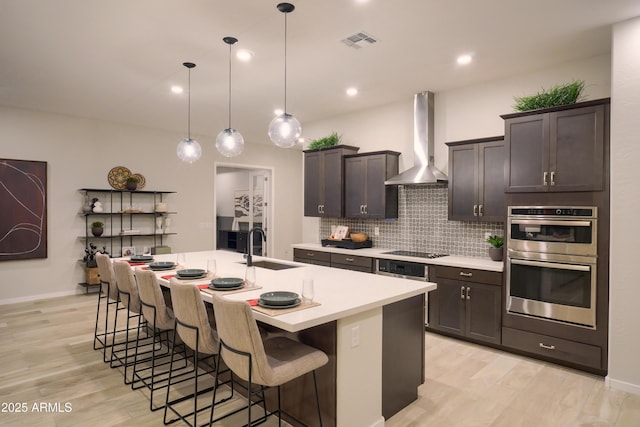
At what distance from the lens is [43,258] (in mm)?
5816

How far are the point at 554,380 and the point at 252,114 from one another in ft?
16.7

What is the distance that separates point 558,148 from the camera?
341 centimetres

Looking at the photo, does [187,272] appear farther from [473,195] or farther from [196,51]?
[473,195]

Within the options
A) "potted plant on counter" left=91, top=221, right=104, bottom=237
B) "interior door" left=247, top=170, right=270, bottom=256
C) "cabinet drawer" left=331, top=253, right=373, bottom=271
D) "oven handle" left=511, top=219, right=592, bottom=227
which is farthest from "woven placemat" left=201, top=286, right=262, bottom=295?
"interior door" left=247, top=170, right=270, bottom=256

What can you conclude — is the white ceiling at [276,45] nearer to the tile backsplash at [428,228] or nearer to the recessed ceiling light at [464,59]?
the recessed ceiling light at [464,59]

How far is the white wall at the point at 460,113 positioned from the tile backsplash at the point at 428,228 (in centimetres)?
41

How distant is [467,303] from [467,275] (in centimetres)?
29

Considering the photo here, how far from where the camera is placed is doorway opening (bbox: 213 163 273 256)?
8.71 meters

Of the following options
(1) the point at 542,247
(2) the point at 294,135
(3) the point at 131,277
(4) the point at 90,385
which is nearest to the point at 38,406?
(4) the point at 90,385

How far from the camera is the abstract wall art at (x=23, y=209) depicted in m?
5.49

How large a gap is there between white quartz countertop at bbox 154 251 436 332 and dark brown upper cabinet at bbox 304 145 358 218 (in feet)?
6.76

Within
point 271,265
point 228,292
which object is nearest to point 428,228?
point 271,265

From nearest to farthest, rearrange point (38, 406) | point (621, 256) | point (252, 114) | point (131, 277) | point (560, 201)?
point (38, 406), point (621, 256), point (131, 277), point (560, 201), point (252, 114)

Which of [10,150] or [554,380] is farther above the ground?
[10,150]
